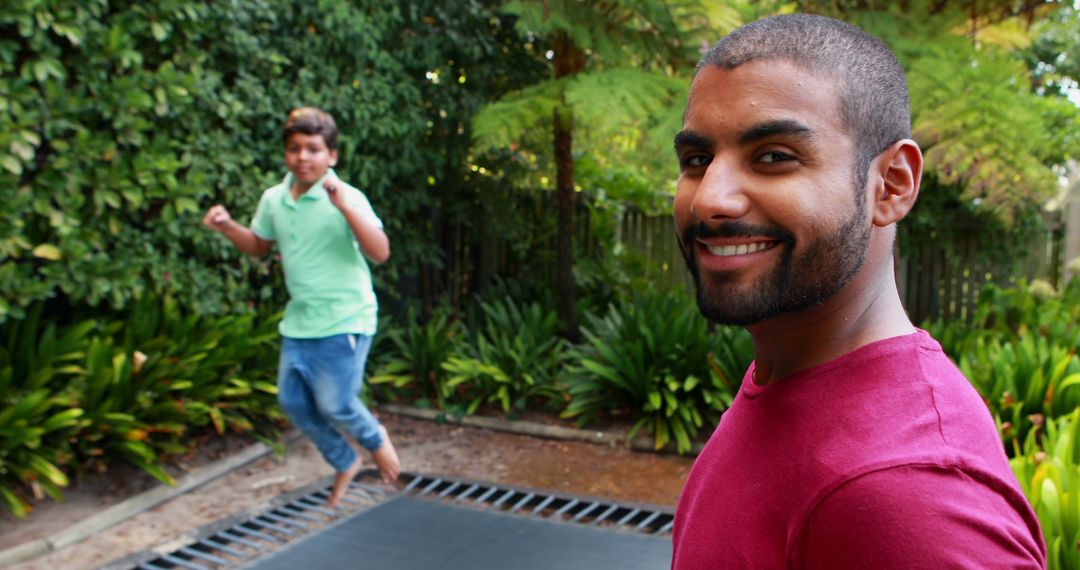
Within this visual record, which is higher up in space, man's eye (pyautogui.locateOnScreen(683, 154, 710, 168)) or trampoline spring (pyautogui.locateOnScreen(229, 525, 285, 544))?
man's eye (pyautogui.locateOnScreen(683, 154, 710, 168))

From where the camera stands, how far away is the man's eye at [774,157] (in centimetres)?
96

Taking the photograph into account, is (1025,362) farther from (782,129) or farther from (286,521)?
(782,129)

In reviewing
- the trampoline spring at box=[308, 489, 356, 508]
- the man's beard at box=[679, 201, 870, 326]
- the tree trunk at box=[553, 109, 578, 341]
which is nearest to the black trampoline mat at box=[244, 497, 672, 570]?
the trampoline spring at box=[308, 489, 356, 508]

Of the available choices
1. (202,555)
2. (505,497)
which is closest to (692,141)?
(202,555)

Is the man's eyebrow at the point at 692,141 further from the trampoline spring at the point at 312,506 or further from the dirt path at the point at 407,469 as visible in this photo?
the trampoline spring at the point at 312,506

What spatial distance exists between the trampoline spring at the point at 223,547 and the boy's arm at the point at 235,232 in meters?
1.41

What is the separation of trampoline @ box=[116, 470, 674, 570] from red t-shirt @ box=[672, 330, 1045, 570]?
3.23 metres

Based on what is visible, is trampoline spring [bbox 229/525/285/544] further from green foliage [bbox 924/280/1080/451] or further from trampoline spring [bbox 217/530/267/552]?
green foliage [bbox 924/280/1080/451]

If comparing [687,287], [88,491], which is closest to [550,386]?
[687,287]

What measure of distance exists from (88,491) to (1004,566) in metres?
4.92

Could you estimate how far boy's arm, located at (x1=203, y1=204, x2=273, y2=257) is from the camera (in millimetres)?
4234

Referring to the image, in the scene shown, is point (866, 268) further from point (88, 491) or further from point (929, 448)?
point (88, 491)

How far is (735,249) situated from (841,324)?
0.15 meters

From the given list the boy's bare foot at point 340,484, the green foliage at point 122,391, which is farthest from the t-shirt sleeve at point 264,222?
the boy's bare foot at point 340,484
